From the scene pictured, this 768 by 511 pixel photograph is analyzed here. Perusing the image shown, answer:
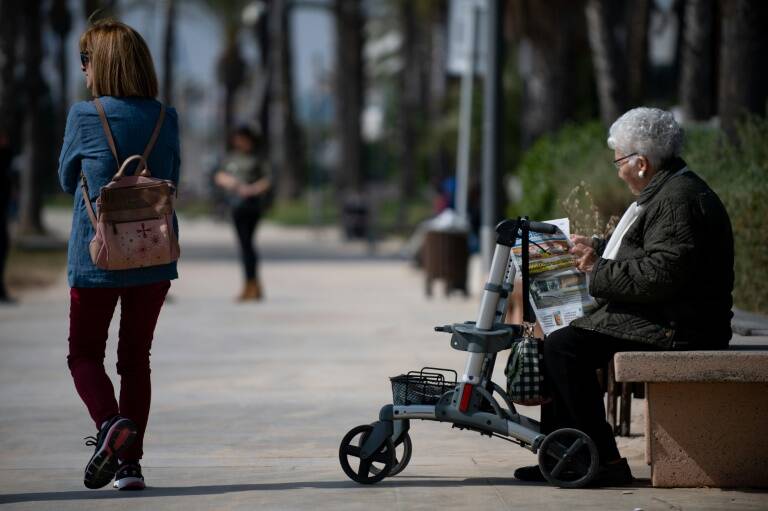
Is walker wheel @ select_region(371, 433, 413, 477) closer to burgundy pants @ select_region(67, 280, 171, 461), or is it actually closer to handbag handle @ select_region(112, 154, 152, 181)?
burgundy pants @ select_region(67, 280, 171, 461)

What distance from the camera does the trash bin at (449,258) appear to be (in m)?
16.6

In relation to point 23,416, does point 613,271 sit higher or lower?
higher

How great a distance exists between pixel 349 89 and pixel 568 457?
40711 mm

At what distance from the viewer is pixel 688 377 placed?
19.7 feet

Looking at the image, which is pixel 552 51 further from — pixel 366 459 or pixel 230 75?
pixel 230 75

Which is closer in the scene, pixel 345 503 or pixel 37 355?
pixel 345 503

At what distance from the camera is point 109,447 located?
19.7 feet

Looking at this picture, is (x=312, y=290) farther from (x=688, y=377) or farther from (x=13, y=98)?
(x=688, y=377)

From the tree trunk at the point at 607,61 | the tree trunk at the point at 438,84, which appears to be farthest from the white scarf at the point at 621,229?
the tree trunk at the point at 438,84

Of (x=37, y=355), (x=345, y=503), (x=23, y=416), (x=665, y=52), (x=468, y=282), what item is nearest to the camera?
(x=345, y=503)

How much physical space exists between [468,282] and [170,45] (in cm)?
3452

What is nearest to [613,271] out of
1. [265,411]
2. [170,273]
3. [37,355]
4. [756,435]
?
[756,435]

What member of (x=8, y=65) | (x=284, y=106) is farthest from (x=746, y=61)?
(x=284, y=106)

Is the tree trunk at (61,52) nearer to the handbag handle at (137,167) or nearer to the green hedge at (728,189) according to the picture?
the green hedge at (728,189)
